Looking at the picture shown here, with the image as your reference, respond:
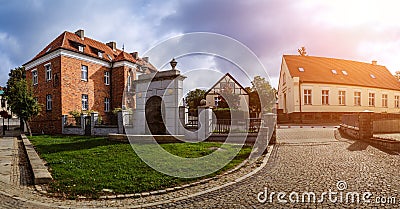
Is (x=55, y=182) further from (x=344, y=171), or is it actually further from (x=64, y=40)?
(x=64, y=40)

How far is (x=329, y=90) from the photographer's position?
31.7 metres

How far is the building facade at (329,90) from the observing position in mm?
30984

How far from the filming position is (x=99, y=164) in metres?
7.84

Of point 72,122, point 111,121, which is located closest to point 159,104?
point 111,121

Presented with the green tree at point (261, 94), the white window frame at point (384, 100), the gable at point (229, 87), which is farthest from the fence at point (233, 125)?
the white window frame at point (384, 100)

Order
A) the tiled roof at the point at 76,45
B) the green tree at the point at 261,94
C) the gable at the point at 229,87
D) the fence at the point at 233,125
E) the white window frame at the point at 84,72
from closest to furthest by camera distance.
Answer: the fence at the point at 233,125 → the tiled roof at the point at 76,45 → the white window frame at the point at 84,72 → the green tree at the point at 261,94 → the gable at the point at 229,87

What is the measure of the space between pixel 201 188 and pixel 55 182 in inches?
136

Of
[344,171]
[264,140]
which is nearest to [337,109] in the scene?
[264,140]

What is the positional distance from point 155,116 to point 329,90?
2475cm

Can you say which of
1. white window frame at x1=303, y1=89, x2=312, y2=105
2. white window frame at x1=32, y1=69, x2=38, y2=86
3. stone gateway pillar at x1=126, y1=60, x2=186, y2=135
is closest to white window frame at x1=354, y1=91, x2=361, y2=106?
white window frame at x1=303, y1=89, x2=312, y2=105

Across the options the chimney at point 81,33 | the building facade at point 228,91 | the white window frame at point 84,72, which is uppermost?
the chimney at point 81,33

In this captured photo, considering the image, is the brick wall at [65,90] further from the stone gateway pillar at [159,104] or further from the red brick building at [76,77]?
the stone gateway pillar at [159,104]

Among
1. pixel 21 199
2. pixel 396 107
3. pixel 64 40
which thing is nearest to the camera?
pixel 21 199

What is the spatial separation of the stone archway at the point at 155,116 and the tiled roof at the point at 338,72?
72.1ft
